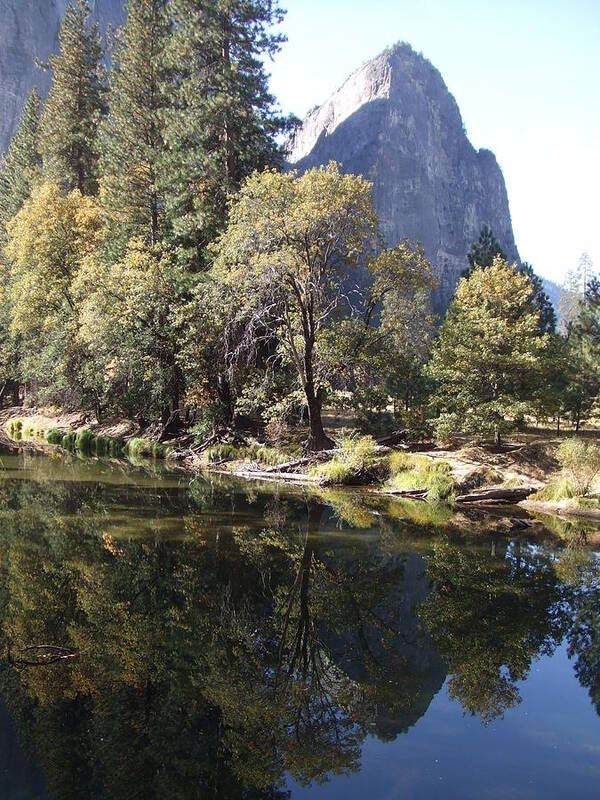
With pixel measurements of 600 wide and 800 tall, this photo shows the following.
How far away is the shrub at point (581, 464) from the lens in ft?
53.0

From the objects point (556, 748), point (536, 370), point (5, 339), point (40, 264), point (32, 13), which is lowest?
point (556, 748)

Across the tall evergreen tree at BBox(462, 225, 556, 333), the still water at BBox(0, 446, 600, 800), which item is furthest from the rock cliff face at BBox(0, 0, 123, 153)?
the still water at BBox(0, 446, 600, 800)

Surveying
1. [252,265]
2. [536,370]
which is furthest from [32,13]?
[536,370]

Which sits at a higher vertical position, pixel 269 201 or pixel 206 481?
pixel 269 201

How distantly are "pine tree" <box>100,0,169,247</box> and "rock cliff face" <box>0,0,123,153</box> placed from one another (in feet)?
176

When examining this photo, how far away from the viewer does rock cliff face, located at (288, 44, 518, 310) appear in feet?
422

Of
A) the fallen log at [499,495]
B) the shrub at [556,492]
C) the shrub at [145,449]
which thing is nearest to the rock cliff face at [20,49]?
the shrub at [145,449]

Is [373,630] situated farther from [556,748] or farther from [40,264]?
[40,264]

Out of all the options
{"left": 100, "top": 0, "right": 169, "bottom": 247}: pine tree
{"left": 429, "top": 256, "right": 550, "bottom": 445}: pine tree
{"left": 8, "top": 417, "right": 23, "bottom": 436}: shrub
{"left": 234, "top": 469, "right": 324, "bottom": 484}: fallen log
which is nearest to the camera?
{"left": 234, "top": 469, "right": 324, "bottom": 484}: fallen log

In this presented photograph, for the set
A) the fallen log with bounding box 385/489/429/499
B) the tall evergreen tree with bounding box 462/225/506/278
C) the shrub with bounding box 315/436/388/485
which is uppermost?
the tall evergreen tree with bounding box 462/225/506/278

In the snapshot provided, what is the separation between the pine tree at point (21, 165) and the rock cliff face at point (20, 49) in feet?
112

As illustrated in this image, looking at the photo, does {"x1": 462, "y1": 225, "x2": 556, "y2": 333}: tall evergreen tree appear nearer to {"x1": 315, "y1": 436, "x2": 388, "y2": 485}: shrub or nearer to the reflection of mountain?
{"x1": 315, "y1": 436, "x2": 388, "y2": 485}: shrub

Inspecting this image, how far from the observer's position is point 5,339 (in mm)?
39625

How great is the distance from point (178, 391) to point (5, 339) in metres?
18.8
